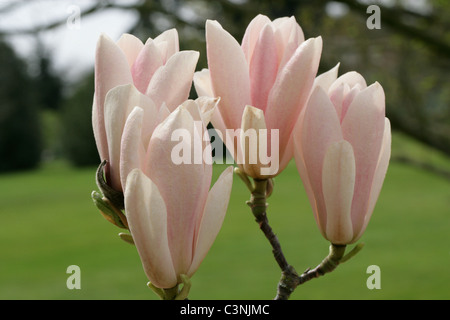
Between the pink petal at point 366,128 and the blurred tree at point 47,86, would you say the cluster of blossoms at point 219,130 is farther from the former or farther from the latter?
the blurred tree at point 47,86

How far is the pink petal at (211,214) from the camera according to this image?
0.35 meters

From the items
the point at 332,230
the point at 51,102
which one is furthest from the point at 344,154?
the point at 51,102

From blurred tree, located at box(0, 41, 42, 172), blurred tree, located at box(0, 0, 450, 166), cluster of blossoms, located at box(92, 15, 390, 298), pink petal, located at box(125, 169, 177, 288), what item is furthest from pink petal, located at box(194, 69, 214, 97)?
blurred tree, located at box(0, 41, 42, 172)

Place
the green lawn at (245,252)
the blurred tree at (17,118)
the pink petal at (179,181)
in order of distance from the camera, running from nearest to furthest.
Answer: the pink petal at (179,181)
the green lawn at (245,252)
the blurred tree at (17,118)

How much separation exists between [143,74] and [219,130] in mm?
77

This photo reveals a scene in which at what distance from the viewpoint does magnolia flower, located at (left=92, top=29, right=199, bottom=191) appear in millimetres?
358

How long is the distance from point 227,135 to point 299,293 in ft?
13.2

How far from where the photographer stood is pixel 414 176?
11.2 m

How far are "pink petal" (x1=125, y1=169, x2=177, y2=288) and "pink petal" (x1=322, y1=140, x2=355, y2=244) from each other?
116 millimetres

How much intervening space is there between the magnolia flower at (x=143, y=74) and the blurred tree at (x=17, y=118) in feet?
41.7

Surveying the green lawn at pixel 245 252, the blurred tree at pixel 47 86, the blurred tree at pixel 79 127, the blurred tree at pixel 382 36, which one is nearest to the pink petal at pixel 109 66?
the blurred tree at pixel 382 36

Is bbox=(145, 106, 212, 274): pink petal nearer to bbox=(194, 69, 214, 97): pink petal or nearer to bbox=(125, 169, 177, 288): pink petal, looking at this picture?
bbox=(125, 169, 177, 288): pink petal

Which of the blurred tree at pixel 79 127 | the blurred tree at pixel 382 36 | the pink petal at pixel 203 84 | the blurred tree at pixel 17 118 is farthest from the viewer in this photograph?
the blurred tree at pixel 17 118

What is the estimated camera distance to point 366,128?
0.37 m
